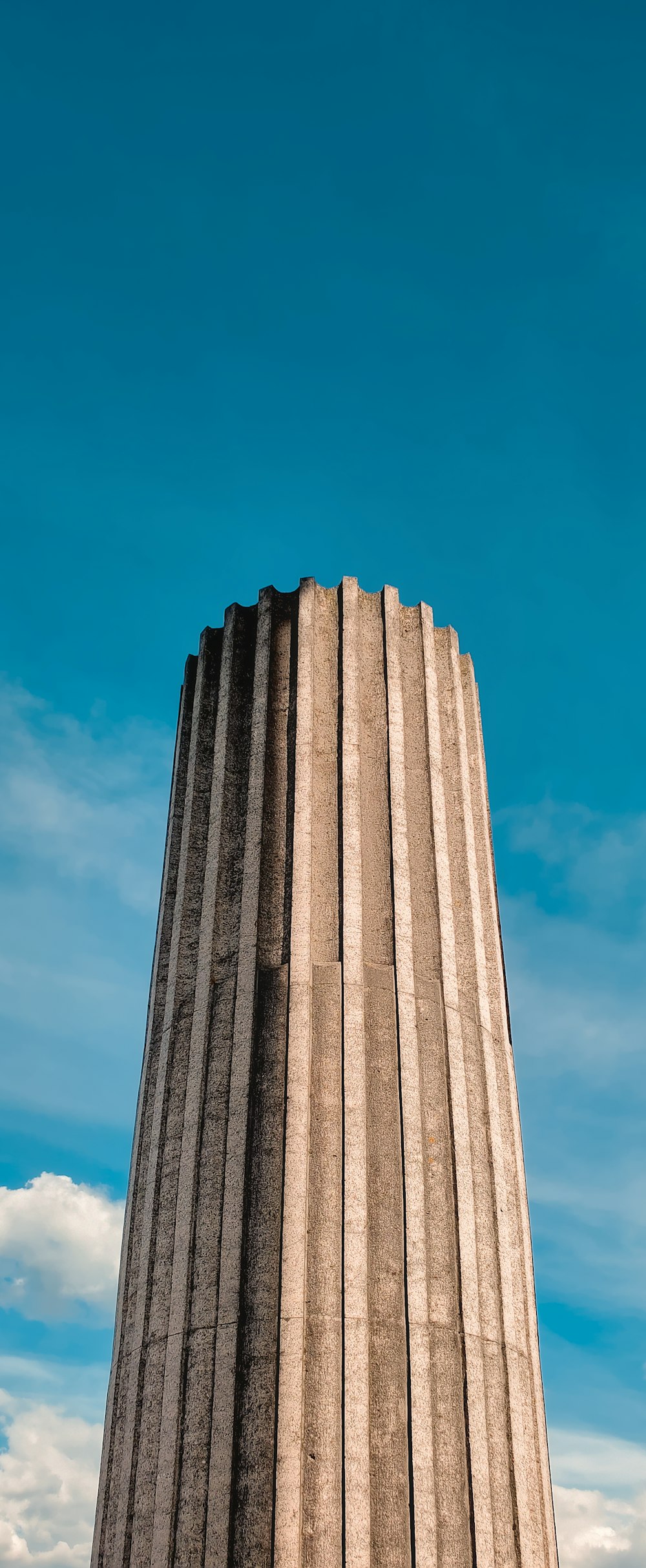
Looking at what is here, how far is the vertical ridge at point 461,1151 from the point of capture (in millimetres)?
10461

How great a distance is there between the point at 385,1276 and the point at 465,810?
18.9 feet

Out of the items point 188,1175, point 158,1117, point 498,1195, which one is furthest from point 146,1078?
point 498,1195

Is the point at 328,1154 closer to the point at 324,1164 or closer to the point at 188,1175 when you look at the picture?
the point at 324,1164

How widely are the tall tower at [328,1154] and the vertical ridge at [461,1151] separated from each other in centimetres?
4

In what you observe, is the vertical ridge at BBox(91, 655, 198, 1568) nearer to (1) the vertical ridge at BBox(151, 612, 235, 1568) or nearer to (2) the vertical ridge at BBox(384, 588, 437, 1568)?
(1) the vertical ridge at BBox(151, 612, 235, 1568)

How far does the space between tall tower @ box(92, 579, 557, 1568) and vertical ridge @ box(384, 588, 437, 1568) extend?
0.03m

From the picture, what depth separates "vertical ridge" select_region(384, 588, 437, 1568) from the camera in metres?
10.2

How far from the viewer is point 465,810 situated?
14.9 m

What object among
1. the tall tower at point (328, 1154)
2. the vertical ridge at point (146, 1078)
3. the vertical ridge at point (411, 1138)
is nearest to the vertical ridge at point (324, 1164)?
the tall tower at point (328, 1154)

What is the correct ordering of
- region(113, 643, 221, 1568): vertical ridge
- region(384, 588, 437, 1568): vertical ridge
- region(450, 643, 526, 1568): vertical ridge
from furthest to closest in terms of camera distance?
region(113, 643, 221, 1568): vertical ridge < region(450, 643, 526, 1568): vertical ridge < region(384, 588, 437, 1568): vertical ridge

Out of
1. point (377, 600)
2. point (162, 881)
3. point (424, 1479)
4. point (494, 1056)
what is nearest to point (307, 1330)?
point (424, 1479)

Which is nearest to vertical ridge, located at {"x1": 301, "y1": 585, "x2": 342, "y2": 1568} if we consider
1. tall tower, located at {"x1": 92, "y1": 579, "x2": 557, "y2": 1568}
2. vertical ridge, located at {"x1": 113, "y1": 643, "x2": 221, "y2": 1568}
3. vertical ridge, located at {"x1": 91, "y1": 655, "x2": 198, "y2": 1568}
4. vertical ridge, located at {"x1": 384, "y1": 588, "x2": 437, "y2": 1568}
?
tall tower, located at {"x1": 92, "y1": 579, "x2": 557, "y2": 1568}

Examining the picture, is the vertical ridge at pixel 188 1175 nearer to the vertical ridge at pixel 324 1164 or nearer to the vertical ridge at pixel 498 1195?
the vertical ridge at pixel 324 1164

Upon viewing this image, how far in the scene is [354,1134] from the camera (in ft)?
Answer: 38.5
